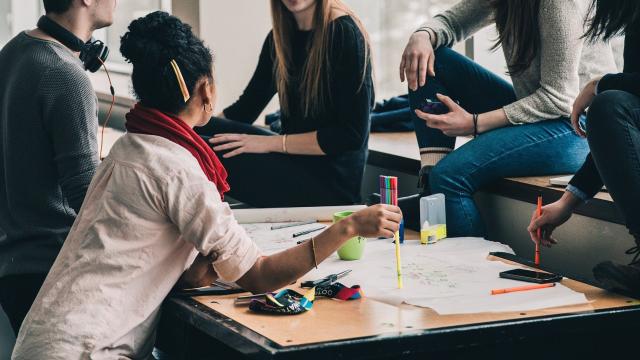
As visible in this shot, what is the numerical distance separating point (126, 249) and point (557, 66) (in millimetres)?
1193

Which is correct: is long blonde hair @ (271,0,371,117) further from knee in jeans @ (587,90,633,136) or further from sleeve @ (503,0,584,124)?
knee in jeans @ (587,90,633,136)

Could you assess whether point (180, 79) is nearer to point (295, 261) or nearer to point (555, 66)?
point (295, 261)

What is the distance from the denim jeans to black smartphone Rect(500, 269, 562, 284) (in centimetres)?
17

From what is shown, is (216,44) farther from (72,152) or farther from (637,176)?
(637,176)

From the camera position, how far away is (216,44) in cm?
378

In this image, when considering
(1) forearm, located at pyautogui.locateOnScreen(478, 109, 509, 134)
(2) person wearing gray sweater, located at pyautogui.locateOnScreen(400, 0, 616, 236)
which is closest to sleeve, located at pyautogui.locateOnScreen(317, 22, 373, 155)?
(2) person wearing gray sweater, located at pyautogui.locateOnScreen(400, 0, 616, 236)

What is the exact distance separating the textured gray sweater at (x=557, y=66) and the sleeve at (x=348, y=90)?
23 centimetres

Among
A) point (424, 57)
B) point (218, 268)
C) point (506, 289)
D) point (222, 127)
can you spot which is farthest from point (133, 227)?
point (222, 127)

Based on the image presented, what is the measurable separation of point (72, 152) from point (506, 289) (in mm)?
903

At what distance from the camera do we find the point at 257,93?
298cm

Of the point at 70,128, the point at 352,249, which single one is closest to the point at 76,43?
the point at 70,128

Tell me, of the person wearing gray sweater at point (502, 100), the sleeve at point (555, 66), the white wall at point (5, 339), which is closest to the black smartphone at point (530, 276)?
the person wearing gray sweater at point (502, 100)

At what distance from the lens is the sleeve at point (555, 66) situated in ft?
7.22

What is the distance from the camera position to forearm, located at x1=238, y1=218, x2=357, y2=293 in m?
1.57
